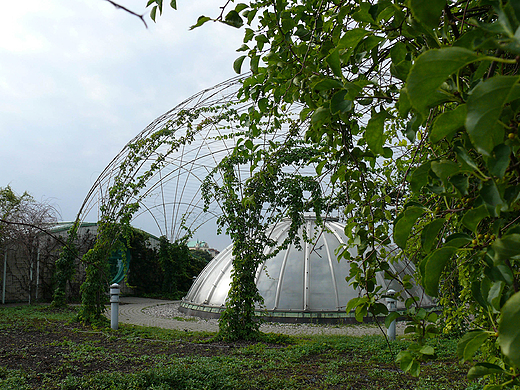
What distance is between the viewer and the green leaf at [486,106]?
405mm

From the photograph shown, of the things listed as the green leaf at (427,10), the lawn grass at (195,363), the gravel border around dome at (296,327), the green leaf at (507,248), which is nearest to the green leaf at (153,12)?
the green leaf at (427,10)

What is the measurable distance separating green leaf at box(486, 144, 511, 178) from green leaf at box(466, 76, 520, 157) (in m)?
0.11

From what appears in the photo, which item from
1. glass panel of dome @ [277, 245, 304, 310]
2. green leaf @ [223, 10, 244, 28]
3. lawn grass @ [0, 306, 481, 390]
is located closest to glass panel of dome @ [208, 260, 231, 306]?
glass panel of dome @ [277, 245, 304, 310]

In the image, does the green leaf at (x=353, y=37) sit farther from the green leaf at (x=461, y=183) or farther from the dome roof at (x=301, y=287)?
the dome roof at (x=301, y=287)

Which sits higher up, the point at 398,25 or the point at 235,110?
the point at 235,110

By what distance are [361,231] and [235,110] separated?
6681 millimetres

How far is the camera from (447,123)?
23.5 inches

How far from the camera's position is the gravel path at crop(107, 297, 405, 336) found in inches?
319

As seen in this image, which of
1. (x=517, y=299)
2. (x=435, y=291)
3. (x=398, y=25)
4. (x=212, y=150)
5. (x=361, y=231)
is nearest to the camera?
(x=517, y=299)

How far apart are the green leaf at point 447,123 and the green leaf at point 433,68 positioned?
0.44 feet

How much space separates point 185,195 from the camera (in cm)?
1538

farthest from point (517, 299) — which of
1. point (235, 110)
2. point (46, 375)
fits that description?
point (235, 110)

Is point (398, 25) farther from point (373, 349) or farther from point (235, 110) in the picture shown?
point (235, 110)

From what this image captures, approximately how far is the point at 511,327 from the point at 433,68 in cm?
30
